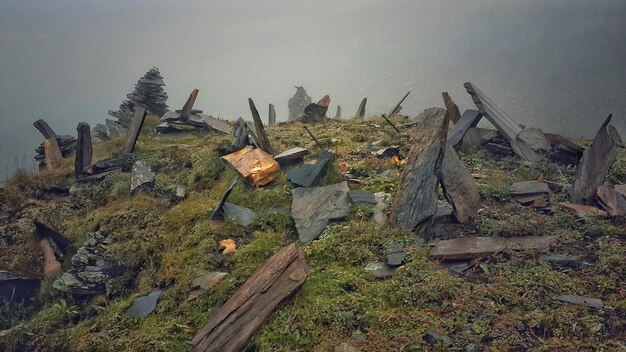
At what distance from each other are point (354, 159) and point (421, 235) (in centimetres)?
332

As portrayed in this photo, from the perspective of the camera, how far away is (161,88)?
1470 cm

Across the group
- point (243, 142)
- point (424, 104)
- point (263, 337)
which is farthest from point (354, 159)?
point (424, 104)

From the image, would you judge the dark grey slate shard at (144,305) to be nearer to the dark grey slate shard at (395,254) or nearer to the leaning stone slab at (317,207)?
the leaning stone slab at (317,207)

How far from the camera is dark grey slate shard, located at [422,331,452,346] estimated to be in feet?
10.8

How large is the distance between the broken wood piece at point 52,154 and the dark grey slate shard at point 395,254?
936 centimetres

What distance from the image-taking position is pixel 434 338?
335cm

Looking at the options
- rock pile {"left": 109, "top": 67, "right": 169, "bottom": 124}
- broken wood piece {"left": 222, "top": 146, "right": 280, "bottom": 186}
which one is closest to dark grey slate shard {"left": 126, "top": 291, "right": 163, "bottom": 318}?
broken wood piece {"left": 222, "top": 146, "right": 280, "bottom": 186}

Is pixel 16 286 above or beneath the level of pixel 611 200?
beneath

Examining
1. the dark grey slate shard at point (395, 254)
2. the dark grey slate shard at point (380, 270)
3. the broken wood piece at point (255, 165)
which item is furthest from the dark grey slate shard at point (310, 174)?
the dark grey slate shard at point (380, 270)

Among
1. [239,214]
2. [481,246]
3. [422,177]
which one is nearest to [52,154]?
[239,214]

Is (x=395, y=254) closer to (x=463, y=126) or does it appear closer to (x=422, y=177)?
(x=422, y=177)

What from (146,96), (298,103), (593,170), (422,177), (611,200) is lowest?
(611,200)

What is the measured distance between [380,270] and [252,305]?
1.51 m

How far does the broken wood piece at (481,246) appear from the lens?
15.1 ft
